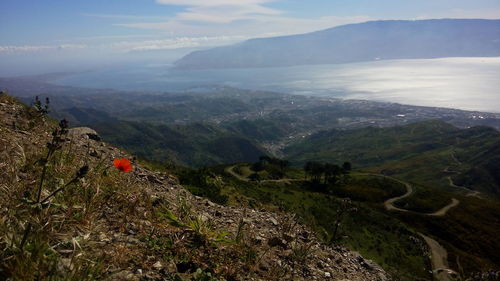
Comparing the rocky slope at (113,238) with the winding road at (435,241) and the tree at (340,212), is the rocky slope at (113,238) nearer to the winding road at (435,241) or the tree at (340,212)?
the tree at (340,212)

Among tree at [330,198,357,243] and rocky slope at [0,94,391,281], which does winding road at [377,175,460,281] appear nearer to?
tree at [330,198,357,243]

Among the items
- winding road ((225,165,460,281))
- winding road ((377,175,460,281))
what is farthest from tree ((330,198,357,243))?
winding road ((377,175,460,281))

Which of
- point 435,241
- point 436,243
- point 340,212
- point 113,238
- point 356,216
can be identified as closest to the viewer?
point 113,238

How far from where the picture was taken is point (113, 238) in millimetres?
4590

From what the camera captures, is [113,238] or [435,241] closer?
[113,238]

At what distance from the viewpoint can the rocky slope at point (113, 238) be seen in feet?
11.0

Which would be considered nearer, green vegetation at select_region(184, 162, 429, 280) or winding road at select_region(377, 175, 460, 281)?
green vegetation at select_region(184, 162, 429, 280)

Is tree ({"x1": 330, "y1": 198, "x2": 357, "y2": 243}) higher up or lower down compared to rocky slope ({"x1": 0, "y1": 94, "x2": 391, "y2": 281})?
lower down

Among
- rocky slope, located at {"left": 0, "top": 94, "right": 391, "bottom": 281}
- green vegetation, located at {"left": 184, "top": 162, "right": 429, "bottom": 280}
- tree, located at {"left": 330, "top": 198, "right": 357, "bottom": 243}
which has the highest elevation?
rocky slope, located at {"left": 0, "top": 94, "right": 391, "bottom": 281}

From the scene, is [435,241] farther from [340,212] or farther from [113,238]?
[113,238]

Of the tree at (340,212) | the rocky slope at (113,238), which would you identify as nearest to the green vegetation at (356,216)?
the tree at (340,212)

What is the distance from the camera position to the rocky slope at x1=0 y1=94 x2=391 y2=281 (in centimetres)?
334

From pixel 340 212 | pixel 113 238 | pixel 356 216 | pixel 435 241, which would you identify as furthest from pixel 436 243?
pixel 113 238

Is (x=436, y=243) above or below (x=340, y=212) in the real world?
below
